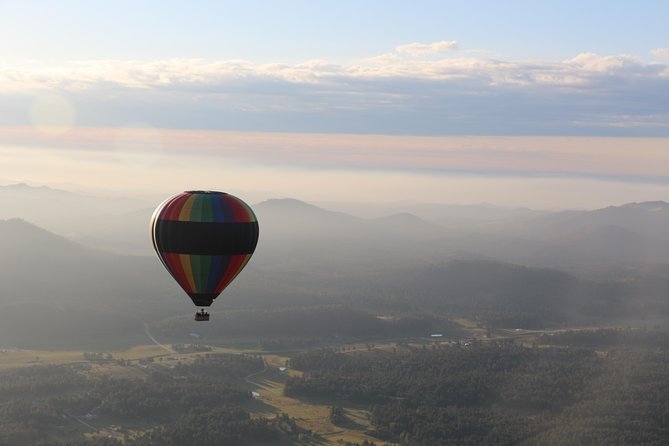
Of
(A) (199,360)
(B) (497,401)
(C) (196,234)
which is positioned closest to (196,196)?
(C) (196,234)

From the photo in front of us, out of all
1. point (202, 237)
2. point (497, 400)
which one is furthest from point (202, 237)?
point (497, 400)

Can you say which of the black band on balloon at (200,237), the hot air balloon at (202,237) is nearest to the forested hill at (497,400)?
the hot air balloon at (202,237)

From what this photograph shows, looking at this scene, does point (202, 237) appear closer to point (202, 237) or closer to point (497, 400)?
point (202, 237)

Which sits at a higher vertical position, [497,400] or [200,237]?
[200,237]

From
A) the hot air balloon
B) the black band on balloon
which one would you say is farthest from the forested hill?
the black band on balloon

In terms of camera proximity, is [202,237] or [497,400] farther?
[497,400]

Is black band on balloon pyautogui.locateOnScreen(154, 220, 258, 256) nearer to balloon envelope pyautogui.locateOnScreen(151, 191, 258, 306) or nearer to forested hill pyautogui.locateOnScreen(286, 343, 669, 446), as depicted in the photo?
balloon envelope pyautogui.locateOnScreen(151, 191, 258, 306)

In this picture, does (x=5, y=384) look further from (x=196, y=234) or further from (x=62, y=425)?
(x=196, y=234)

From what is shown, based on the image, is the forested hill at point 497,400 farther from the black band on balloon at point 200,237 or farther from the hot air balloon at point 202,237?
the black band on balloon at point 200,237
